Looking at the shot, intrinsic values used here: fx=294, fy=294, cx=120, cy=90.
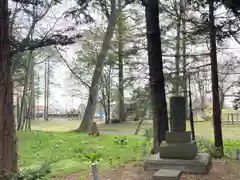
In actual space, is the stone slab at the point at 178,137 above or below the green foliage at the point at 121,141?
above

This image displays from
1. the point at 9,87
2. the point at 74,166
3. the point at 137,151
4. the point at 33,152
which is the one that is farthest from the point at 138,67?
the point at 9,87

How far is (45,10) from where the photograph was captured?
43.2ft

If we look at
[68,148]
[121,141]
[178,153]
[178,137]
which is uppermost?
[178,137]

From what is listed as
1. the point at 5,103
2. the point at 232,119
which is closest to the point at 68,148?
the point at 5,103

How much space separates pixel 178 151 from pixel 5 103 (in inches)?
134

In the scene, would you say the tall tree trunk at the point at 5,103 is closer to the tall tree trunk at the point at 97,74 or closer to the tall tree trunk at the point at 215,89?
the tall tree trunk at the point at 215,89

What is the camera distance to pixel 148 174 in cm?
536

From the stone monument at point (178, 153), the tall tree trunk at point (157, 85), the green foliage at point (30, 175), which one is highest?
the tall tree trunk at point (157, 85)

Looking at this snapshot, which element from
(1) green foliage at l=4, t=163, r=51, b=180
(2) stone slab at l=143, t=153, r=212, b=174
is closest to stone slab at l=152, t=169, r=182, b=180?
(2) stone slab at l=143, t=153, r=212, b=174

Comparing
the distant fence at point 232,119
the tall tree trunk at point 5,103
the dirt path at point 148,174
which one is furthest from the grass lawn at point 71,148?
the distant fence at point 232,119

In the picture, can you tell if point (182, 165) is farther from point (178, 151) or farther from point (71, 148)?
point (71, 148)

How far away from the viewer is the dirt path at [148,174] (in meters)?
5.18

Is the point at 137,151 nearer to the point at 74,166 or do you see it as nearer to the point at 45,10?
the point at 74,166

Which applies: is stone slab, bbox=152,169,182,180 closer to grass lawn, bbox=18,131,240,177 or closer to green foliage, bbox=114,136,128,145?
grass lawn, bbox=18,131,240,177
